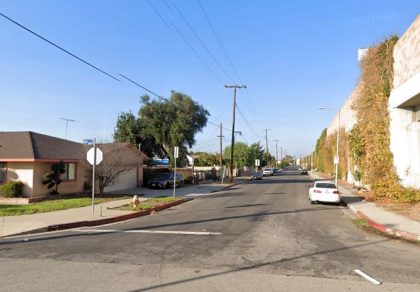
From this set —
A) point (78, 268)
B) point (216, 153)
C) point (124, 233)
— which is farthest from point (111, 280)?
point (216, 153)

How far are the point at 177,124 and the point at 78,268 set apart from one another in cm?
4581

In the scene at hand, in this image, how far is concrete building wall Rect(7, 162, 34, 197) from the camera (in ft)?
78.8

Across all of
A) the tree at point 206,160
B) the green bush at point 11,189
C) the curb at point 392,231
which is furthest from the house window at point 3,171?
the tree at point 206,160

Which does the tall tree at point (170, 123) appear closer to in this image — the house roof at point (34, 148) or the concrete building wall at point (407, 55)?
the house roof at point (34, 148)

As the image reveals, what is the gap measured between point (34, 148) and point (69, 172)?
11.9 feet

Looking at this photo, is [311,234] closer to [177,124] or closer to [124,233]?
[124,233]

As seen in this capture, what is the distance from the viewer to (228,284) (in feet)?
23.2

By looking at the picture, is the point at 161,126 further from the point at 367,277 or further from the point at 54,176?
the point at 367,277

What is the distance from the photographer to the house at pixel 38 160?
947 inches

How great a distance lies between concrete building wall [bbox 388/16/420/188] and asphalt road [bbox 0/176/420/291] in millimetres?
9782

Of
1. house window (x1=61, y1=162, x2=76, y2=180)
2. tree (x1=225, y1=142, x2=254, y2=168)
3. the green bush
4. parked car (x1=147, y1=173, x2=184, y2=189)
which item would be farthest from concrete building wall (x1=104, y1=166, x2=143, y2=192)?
tree (x1=225, y1=142, x2=254, y2=168)

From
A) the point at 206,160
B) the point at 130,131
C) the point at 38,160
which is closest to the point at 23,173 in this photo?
the point at 38,160

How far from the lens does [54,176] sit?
989 inches

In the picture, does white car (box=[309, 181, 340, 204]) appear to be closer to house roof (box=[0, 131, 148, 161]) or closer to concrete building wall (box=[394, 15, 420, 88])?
concrete building wall (box=[394, 15, 420, 88])
